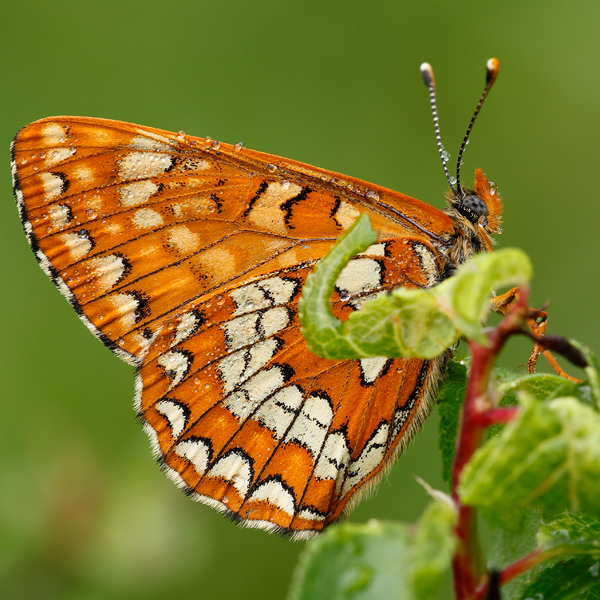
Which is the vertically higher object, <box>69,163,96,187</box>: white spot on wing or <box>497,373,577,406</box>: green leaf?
<box>69,163,96,187</box>: white spot on wing

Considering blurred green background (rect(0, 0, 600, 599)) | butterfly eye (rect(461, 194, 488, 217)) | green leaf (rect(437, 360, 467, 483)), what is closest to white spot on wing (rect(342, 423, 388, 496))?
green leaf (rect(437, 360, 467, 483))

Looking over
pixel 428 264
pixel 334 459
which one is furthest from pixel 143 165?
pixel 334 459

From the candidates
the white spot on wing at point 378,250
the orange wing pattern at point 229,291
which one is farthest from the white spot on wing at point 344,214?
the white spot on wing at point 378,250

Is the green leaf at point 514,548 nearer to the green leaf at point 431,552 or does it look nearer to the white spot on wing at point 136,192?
the green leaf at point 431,552

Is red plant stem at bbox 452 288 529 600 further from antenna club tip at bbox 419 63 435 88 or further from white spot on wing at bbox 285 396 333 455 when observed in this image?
antenna club tip at bbox 419 63 435 88

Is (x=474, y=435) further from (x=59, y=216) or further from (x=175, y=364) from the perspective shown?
(x=59, y=216)
